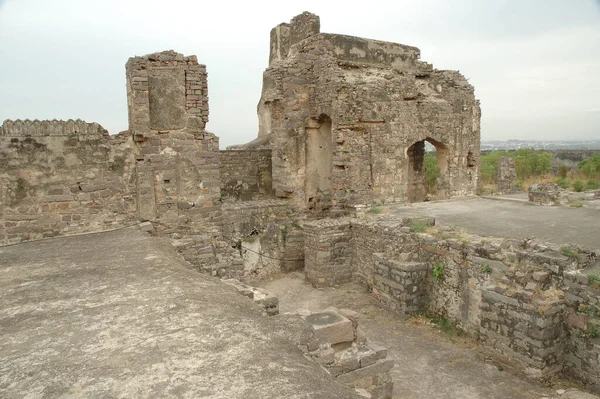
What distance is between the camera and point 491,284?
21.2ft

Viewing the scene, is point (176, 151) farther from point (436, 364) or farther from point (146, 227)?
point (436, 364)

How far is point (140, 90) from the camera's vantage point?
7230mm

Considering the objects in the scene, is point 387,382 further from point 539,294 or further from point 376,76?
point 376,76

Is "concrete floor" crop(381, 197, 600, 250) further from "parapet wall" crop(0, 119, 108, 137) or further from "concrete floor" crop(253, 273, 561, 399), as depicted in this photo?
"parapet wall" crop(0, 119, 108, 137)

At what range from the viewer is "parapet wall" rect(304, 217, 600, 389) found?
539 cm

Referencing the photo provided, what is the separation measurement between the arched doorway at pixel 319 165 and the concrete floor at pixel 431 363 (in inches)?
157

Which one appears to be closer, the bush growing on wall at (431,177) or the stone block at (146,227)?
the stone block at (146,227)

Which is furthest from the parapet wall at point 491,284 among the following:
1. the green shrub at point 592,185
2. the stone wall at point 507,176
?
the green shrub at point 592,185

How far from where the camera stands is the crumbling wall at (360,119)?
11.0m

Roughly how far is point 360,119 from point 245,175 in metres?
4.35

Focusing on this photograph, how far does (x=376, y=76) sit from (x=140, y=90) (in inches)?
269

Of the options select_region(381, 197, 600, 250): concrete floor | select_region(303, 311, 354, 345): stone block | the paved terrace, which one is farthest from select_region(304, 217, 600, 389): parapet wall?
the paved terrace

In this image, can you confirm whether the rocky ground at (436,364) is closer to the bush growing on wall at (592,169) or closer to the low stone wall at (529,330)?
the low stone wall at (529,330)

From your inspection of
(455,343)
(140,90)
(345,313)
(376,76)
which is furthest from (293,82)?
(345,313)
